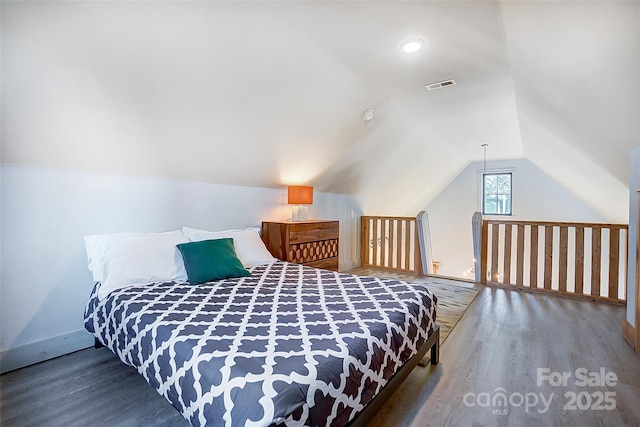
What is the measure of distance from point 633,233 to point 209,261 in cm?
349

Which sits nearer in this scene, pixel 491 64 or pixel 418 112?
pixel 491 64

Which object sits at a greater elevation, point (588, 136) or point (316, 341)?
point (588, 136)

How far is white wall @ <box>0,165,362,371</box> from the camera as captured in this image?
209cm

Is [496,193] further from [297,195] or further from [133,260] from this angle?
[133,260]

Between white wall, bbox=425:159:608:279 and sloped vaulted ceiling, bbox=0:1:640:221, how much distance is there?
2.46 metres

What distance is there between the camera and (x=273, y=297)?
2043 millimetres

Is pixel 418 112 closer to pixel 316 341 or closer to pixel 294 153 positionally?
pixel 294 153

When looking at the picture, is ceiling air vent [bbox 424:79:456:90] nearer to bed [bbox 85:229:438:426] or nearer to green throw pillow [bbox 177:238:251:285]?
bed [bbox 85:229:438:426]

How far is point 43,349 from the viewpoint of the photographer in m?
2.22

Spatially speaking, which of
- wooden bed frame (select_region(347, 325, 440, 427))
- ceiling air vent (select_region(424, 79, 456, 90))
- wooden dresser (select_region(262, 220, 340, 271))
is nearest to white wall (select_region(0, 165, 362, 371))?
wooden dresser (select_region(262, 220, 340, 271))

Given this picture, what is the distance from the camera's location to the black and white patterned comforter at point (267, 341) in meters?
1.08

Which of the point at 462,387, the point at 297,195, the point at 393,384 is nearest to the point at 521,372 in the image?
the point at 462,387

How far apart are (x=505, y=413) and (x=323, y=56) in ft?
8.84

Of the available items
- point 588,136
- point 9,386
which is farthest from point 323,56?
point 9,386
